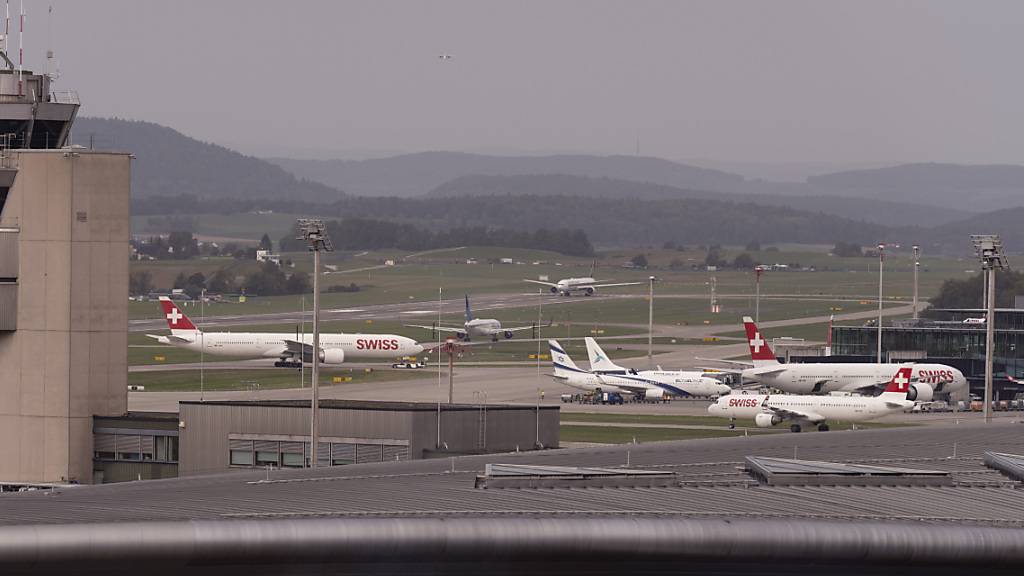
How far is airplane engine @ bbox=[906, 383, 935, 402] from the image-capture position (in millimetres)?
131250

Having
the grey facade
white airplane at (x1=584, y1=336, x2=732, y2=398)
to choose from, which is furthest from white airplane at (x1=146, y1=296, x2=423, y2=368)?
the grey facade

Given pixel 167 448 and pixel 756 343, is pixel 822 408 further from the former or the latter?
pixel 167 448

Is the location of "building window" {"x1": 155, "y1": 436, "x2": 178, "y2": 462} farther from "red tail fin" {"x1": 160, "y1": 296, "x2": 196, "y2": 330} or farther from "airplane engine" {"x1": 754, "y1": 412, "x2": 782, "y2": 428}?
"red tail fin" {"x1": 160, "y1": 296, "x2": 196, "y2": 330}

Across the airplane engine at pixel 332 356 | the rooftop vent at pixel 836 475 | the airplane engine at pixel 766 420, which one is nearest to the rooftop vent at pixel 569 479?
the rooftop vent at pixel 836 475

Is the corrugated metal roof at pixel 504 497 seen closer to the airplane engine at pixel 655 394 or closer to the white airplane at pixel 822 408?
the white airplane at pixel 822 408

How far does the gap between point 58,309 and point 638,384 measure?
7625cm

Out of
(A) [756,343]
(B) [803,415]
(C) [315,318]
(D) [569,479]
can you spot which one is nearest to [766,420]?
Result: (B) [803,415]

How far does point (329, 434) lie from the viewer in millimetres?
67438

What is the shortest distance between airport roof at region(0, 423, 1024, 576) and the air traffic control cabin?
25.7m

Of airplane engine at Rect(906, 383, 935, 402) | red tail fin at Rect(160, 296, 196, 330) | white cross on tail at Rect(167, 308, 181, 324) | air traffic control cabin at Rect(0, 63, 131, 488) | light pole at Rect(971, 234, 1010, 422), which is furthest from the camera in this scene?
red tail fin at Rect(160, 296, 196, 330)

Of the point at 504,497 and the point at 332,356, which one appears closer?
the point at 504,497

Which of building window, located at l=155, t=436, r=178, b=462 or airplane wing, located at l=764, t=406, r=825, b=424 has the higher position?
building window, located at l=155, t=436, r=178, b=462

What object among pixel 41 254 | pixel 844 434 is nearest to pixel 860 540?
pixel 844 434

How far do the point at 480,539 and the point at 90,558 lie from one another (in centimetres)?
698
